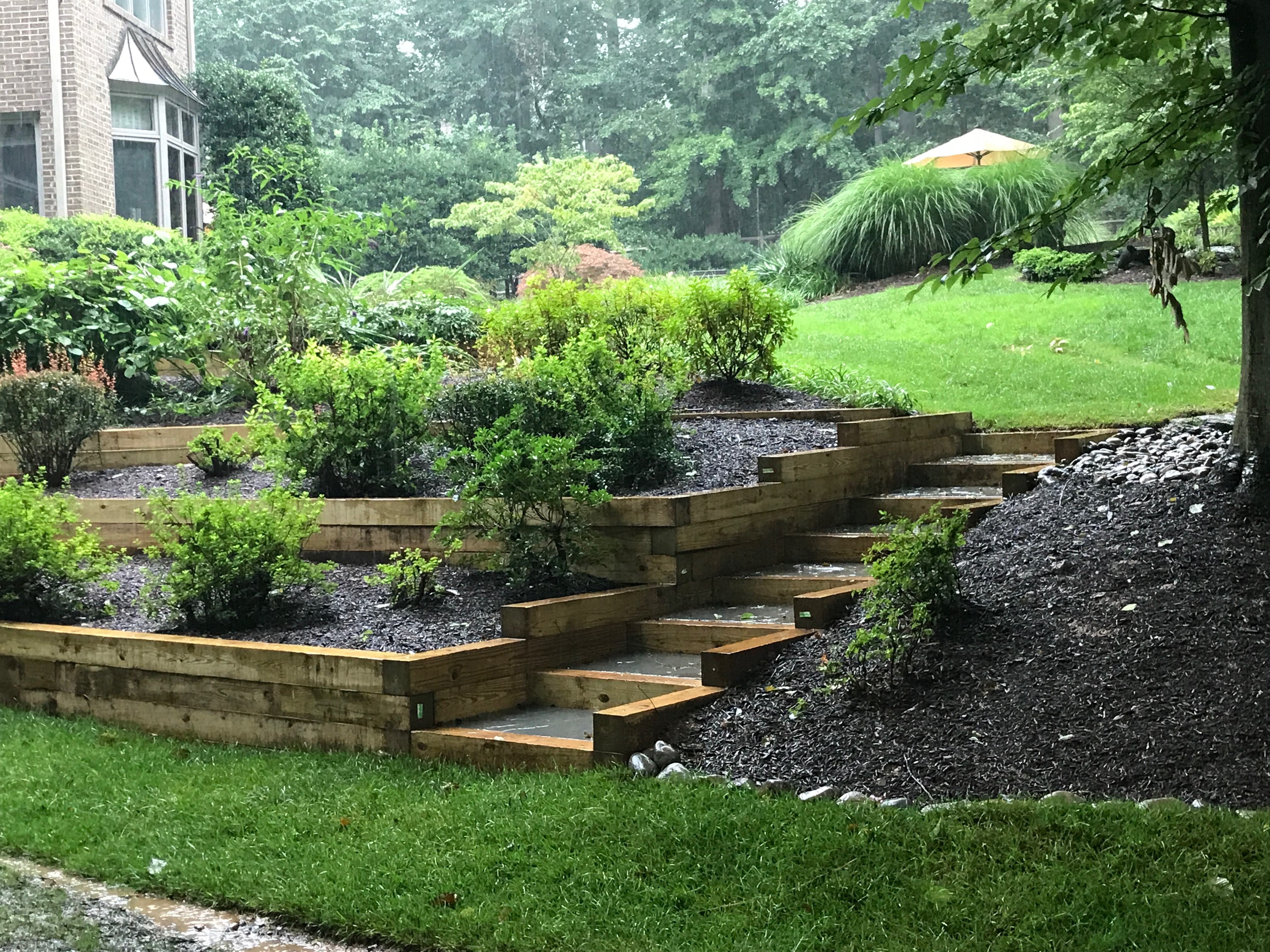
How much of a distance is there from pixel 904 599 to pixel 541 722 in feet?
4.74

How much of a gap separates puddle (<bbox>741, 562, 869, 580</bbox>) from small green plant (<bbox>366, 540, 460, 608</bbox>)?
4.69ft

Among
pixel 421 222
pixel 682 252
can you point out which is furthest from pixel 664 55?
pixel 421 222

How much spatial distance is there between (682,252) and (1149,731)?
84.7 ft

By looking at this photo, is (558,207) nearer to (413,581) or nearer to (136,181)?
(136,181)

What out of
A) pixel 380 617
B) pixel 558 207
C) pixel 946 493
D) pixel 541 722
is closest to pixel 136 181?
pixel 558 207

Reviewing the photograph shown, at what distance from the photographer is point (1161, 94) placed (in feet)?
15.1

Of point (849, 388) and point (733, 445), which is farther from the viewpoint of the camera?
point (849, 388)

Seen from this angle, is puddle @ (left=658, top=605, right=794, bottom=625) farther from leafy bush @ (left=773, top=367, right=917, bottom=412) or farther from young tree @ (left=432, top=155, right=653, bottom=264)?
young tree @ (left=432, top=155, right=653, bottom=264)

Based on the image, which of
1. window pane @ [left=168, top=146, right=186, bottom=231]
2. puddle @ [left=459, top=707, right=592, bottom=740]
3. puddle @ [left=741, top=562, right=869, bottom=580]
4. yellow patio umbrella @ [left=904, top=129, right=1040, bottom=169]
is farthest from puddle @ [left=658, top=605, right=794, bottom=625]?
window pane @ [left=168, top=146, right=186, bottom=231]

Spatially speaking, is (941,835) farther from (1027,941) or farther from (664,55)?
(664,55)

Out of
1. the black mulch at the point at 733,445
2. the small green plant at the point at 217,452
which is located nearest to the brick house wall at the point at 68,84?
the small green plant at the point at 217,452

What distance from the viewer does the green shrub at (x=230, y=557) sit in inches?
209

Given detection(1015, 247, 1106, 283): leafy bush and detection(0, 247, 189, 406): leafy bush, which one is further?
detection(1015, 247, 1106, 283): leafy bush

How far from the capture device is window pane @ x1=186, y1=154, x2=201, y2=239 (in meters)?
22.4
